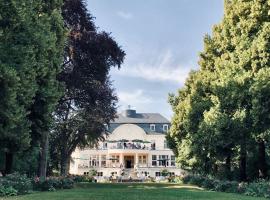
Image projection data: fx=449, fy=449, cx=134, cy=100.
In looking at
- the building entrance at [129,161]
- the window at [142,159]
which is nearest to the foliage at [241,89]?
the window at [142,159]

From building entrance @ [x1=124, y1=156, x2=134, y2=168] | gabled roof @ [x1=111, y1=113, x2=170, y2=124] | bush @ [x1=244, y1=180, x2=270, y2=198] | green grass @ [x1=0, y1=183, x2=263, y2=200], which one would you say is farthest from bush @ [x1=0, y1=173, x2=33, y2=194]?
gabled roof @ [x1=111, y1=113, x2=170, y2=124]

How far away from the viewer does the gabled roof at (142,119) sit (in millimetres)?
93562

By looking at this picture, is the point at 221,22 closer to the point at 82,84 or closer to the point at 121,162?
the point at 82,84

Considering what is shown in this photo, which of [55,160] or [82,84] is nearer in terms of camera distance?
[82,84]

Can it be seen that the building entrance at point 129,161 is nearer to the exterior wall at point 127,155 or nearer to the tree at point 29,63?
the exterior wall at point 127,155

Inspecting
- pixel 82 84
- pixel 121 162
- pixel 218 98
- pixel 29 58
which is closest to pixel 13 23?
pixel 29 58

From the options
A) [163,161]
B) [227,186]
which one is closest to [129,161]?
[163,161]

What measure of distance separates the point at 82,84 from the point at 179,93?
68.5 ft

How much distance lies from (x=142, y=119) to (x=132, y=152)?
9.17 metres

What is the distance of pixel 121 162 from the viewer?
88.5 meters

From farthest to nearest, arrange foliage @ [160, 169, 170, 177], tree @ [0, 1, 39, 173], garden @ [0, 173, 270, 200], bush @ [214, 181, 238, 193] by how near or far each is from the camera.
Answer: foliage @ [160, 169, 170, 177], bush @ [214, 181, 238, 193], tree @ [0, 1, 39, 173], garden @ [0, 173, 270, 200]

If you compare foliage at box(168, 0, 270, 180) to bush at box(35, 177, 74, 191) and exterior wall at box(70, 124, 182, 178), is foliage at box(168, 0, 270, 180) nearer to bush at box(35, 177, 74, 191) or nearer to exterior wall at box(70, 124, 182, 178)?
bush at box(35, 177, 74, 191)

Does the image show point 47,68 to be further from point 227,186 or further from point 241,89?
point 227,186

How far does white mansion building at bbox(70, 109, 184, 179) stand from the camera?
286ft
